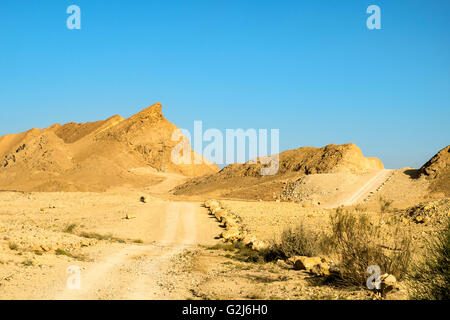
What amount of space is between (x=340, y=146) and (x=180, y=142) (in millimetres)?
42581

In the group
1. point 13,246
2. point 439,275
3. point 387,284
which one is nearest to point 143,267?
point 13,246

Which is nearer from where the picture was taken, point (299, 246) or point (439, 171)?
point (299, 246)

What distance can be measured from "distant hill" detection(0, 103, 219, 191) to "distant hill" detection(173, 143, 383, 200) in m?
12.1

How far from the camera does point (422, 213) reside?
2275 centimetres

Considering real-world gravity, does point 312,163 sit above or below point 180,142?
below

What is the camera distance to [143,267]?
12.2 metres

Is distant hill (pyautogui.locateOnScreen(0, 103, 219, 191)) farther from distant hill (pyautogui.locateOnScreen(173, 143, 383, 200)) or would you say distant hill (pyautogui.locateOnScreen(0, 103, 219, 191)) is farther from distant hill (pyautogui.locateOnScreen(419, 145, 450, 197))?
distant hill (pyautogui.locateOnScreen(419, 145, 450, 197))

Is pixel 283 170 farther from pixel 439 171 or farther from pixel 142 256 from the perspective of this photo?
pixel 142 256

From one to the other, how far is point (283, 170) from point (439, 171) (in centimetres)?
2138

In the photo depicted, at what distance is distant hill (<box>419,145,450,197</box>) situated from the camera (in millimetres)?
40969

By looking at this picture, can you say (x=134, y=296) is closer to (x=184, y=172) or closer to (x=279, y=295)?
(x=279, y=295)

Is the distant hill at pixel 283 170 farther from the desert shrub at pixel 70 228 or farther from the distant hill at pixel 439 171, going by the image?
the desert shrub at pixel 70 228
